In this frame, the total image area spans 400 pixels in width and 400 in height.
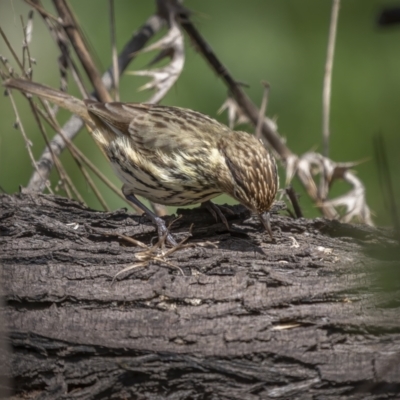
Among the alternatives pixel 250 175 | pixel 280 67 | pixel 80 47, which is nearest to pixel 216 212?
pixel 250 175

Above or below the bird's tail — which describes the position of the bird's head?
below

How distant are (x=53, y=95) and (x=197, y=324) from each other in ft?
7.61

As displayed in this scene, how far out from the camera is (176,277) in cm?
357

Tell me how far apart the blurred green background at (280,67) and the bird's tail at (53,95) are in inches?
62.9

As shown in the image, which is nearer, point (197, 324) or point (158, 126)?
point (197, 324)

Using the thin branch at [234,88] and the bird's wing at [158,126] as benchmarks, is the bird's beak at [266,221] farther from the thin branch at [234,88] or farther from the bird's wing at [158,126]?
the thin branch at [234,88]

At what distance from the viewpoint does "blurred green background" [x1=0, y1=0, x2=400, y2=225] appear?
7.13 metres

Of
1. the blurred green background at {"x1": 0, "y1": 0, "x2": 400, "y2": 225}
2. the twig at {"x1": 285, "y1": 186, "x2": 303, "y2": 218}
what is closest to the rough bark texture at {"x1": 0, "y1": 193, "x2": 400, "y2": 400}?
the twig at {"x1": 285, "y1": 186, "x2": 303, "y2": 218}

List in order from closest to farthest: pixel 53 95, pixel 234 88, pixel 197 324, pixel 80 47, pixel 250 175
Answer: pixel 197 324
pixel 250 175
pixel 53 95
pixel 80 47
pixel 234 88

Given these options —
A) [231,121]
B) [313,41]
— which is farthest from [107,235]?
[313,41]

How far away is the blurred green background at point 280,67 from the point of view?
7.13 meters

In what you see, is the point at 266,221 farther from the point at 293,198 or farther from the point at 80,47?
the point at 80,47

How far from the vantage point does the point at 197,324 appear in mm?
3340

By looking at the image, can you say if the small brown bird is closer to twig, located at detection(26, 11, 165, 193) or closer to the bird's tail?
the bird's tail
